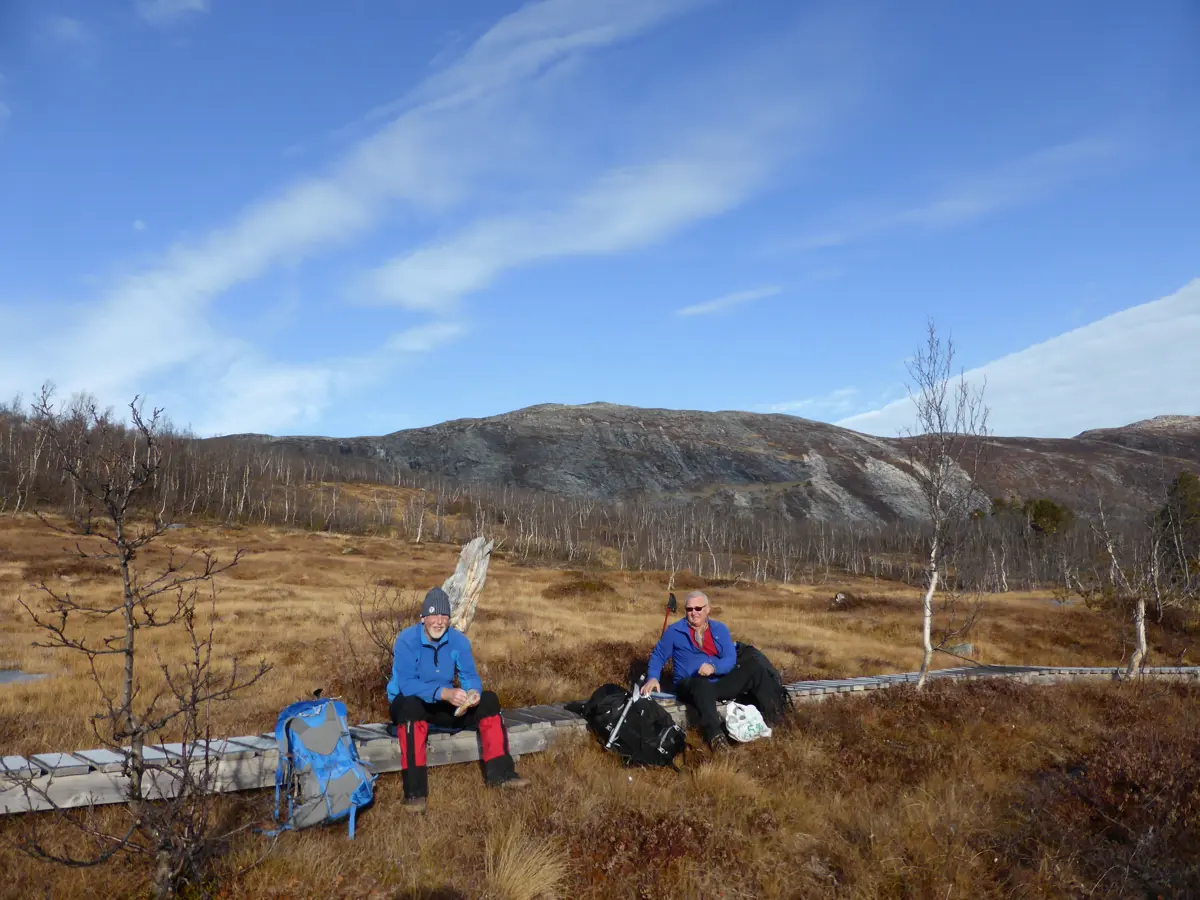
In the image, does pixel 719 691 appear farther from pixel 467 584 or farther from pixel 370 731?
pixel 467 584

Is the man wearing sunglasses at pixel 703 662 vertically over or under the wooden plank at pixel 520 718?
over

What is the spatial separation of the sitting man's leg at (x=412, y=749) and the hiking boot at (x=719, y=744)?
3.10 metres

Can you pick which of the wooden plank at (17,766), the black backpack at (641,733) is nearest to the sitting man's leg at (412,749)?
the black backpack at (641,733)

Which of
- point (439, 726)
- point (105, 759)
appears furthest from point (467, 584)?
point (105, 759)

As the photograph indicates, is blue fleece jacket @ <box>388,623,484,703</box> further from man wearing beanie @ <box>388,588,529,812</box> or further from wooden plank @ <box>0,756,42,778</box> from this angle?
wooden plank @ <box>0,756,42,778</box>

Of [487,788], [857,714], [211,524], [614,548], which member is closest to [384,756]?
[487,788]

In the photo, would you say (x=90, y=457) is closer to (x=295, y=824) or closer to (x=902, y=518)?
(x=295, y=824)

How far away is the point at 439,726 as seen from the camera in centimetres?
678

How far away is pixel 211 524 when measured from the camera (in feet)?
225

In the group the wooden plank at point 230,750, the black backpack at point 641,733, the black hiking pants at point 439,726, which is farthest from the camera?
the black backpack at point 641,733

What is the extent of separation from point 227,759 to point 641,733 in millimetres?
3791

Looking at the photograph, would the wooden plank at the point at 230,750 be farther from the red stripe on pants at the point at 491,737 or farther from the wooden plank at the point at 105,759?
the red stripe on pants at the point at 491,737

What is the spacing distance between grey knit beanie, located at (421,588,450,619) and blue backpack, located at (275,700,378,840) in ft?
4.58

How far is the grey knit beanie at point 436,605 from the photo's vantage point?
6.99 m
